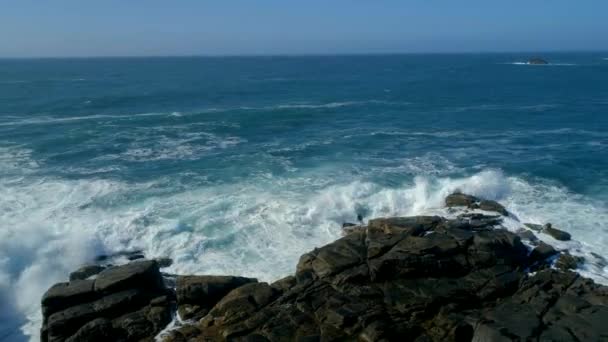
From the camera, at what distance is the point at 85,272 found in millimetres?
22656

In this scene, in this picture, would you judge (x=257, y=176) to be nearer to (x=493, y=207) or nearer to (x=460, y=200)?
(x=460, y=200)

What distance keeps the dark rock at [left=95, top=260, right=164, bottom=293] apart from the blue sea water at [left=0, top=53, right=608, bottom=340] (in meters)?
3.31

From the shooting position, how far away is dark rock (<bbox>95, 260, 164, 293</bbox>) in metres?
19.1

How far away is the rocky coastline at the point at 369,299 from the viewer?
1623cm

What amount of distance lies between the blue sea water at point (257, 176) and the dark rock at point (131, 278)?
10.9 ft

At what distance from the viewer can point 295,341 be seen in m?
16.0

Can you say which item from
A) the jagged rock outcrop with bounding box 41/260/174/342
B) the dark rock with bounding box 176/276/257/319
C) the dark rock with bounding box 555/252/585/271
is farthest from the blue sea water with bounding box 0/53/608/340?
the dark rock with bounding box 176/276/257/319

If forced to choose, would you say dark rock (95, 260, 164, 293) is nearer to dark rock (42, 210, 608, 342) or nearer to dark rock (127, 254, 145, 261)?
dark rock (42, 210, 608, 342)

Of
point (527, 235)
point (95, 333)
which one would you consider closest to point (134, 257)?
point (95, 333)

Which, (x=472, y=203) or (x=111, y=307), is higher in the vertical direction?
(x=472, y=203)

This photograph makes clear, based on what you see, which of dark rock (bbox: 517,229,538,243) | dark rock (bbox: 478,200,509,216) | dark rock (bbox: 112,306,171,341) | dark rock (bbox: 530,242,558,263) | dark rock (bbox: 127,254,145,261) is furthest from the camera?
dark rock (bbox: 478,200,509,216)

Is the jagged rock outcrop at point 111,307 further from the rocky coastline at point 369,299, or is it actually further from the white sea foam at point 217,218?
the white sea foam at point 217,218

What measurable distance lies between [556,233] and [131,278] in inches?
801

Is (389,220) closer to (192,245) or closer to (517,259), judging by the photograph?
(517,259)
